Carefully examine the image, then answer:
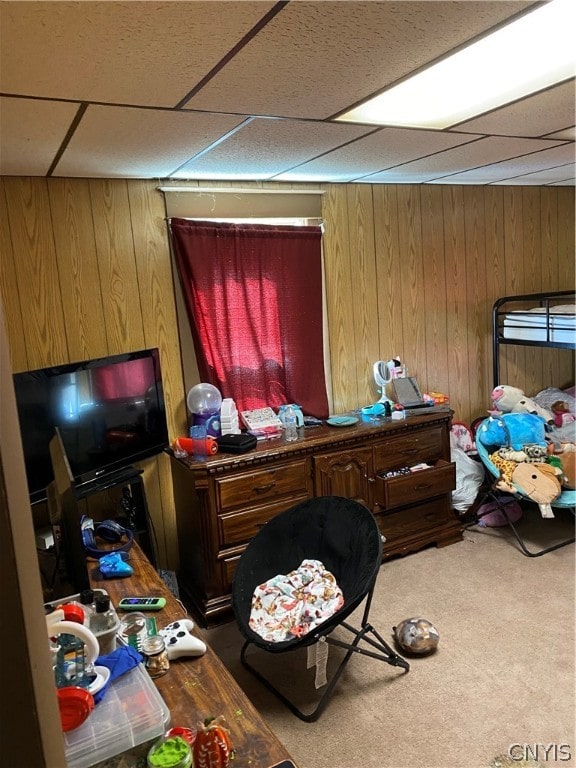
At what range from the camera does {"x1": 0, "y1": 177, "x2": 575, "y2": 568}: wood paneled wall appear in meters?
2.63

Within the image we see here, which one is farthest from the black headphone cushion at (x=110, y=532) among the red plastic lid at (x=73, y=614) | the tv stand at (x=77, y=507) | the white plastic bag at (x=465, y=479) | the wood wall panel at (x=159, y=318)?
the white plastic bag at (x=465, y=479)

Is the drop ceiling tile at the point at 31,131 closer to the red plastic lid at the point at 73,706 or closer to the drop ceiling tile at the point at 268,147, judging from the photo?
the drop ceiling tile at the point at 268,147

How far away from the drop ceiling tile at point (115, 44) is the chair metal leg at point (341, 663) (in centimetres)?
186

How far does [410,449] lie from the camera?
3.28 metres

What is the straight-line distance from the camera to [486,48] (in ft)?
5.25

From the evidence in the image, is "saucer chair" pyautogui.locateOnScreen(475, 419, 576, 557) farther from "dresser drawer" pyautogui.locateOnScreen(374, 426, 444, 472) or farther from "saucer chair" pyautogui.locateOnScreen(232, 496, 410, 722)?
"saucer chair" pyautogui.locateOnScreen(232, 496, 410, 722)

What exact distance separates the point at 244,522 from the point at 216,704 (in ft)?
4.43

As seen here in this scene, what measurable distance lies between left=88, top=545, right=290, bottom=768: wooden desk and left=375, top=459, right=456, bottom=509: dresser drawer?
160cm

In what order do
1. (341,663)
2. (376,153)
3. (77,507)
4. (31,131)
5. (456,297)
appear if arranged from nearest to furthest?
(77,507) → (31,131) → (341,663) → (376,153) → (456,297)

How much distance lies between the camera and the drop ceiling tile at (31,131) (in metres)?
1.62

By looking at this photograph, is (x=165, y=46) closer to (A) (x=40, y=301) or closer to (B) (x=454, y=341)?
(A) (x=40, y=301)

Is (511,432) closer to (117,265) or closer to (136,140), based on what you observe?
(117,265)

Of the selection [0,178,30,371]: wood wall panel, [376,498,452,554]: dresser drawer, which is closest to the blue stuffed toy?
[376,498,452,554]: dresser drawer

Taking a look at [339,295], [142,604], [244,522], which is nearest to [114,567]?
[142,604]
